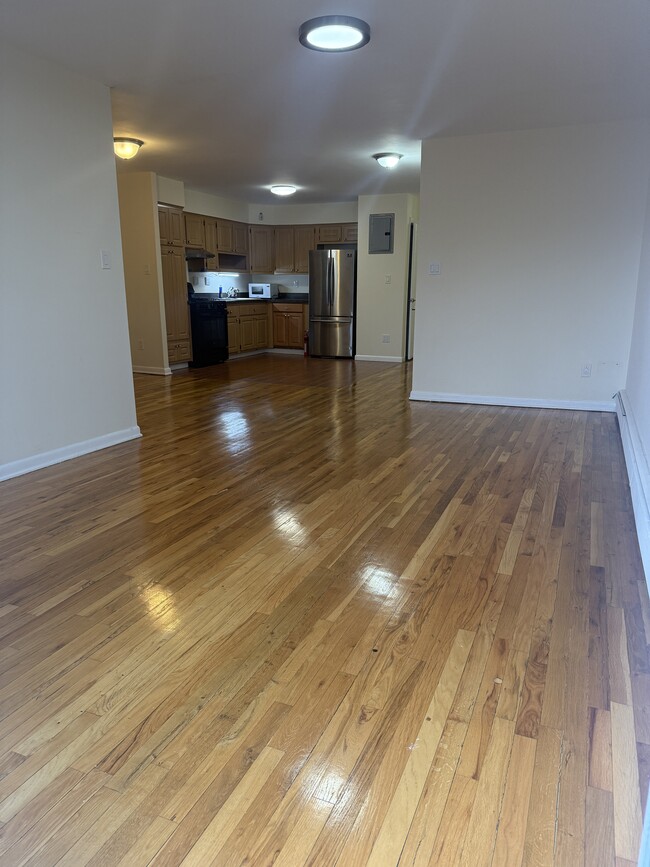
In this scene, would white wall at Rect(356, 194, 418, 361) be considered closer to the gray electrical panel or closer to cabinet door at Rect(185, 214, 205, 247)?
the gray electrical panel

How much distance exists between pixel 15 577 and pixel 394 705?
147 centimetres

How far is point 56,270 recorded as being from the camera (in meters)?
3.37

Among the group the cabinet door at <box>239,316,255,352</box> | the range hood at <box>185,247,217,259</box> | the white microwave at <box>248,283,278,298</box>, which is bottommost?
the cabinet door at <box>239,316,255,352</box>

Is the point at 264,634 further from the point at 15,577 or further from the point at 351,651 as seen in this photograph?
the point at 15,577

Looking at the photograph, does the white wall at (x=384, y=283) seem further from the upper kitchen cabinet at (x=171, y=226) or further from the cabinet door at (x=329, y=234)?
the upper kitchen cabinet at (x=171, y=226)

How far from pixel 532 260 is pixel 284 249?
16.8ft

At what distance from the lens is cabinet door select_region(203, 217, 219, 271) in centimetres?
788

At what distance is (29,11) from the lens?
2.60m

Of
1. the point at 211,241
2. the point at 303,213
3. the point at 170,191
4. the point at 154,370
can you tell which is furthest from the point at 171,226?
the point at 303,213

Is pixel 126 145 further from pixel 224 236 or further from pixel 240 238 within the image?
pixel 240 238

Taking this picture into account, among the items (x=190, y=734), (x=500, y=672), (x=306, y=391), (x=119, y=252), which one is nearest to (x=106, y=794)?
(x=190, y=734)

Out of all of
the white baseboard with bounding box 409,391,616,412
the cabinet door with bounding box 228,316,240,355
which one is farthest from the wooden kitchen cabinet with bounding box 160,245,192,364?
the white baseboard with bounding box 409,391,616,412

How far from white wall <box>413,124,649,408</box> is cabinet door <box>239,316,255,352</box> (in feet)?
13.3

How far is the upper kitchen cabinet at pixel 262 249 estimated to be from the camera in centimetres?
896
